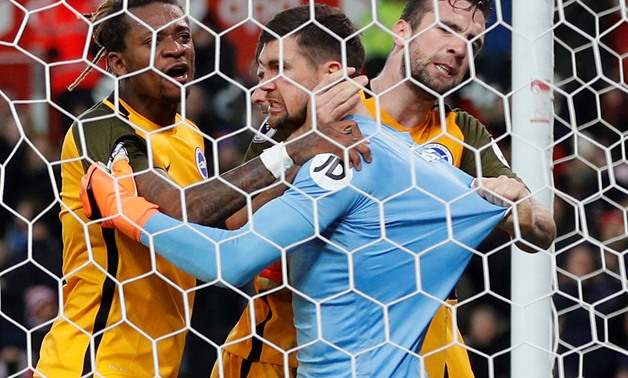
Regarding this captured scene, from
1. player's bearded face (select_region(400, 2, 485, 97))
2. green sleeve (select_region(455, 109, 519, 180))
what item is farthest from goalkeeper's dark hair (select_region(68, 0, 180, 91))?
green sleeve (select_region(455, 109, 519, 180))

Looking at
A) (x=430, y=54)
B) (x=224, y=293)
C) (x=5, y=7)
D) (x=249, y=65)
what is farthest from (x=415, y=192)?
(x=5, y=7)

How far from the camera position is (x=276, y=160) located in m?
1.40

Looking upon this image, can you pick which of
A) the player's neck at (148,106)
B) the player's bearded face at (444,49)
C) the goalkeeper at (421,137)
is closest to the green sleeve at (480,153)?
the goalkeeper at (421,137)

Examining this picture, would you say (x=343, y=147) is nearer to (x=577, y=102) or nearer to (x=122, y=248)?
(x=122, y=248)

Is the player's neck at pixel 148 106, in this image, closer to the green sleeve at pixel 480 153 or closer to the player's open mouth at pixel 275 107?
the player's open mouth at pixel 275 107

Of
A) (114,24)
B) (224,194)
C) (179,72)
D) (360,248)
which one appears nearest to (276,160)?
(224,194)

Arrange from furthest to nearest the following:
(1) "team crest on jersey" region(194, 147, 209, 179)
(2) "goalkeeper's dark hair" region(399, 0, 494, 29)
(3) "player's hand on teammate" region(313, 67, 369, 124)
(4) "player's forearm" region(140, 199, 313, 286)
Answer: (1) "team crest on jersey" region(194, 147, 209, 179), (2) "goalkeeper's dark hair" region(399, 0, 494, 29), (3) "player's hand on teammate" region(313, 67, 369, 124), (4) "player's forearm" region(140, 199, 313, 286)

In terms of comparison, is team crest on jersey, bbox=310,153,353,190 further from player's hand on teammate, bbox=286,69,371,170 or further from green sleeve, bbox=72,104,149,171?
green sleeve, bbox=72,104,149,171

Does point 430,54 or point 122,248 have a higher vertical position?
point 430,54

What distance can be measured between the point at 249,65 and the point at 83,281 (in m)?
1.04

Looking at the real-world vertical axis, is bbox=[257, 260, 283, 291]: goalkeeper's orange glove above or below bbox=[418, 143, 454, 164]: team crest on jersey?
below

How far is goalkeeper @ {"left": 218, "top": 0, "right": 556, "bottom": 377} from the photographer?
158 centimetres

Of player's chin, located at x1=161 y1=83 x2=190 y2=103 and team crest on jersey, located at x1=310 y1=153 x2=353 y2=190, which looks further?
player's chin, located at x1=161 y1=83 x2=190 y2=103

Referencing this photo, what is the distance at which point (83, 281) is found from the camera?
1.57 meters
